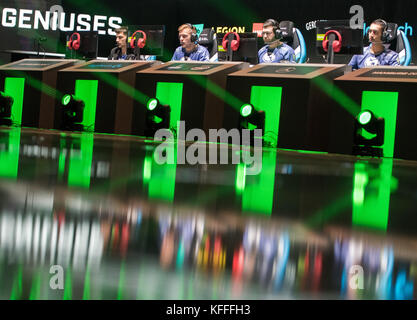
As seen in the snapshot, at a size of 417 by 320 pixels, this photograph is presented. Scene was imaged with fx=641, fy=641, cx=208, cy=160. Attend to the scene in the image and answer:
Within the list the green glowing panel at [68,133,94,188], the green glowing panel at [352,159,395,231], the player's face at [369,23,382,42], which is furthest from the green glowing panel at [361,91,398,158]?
the green glowing panel at [68,133,94,188]

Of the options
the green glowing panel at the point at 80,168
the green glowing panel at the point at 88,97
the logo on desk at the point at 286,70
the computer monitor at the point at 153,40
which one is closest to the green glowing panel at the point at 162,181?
the green glowing panel at the point at 80,168

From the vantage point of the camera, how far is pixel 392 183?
11.2 ft

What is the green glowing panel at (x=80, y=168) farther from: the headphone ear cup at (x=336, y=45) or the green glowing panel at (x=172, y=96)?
the headphone ear cup at (x=336, y=45)

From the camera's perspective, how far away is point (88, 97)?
27.1ft

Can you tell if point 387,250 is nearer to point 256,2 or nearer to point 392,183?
point 392,183

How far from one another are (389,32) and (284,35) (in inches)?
55.9

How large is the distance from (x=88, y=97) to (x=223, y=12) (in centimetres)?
508

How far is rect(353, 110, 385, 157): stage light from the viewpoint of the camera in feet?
19.1

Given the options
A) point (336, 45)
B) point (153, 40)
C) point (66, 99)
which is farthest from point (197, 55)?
point (336, 45)

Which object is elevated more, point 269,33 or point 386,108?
point 269,33

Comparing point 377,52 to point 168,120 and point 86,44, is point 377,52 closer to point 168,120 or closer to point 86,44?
point 168,120
